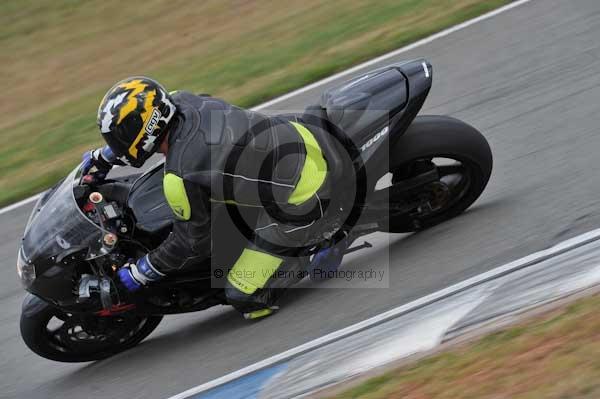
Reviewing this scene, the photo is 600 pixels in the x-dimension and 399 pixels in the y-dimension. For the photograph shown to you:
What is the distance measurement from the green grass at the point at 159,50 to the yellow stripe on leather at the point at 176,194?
4203mm

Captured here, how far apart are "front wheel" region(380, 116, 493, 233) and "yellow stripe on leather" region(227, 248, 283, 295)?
83cm

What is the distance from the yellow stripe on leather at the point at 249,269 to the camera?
5367 millimetres

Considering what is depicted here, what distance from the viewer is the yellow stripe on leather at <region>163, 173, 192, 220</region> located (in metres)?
4.80

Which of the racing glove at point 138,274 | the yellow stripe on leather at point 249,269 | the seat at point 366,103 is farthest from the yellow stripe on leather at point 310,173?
the racing glove at point 138,274

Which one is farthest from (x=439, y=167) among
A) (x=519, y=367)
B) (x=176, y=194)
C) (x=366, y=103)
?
(x=519, y=367)

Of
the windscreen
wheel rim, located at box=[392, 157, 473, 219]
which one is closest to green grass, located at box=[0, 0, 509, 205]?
the windscreen

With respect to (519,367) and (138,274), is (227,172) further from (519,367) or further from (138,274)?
(519,367)

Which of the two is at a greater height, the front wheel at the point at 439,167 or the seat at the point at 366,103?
the seat at the point at 366,103

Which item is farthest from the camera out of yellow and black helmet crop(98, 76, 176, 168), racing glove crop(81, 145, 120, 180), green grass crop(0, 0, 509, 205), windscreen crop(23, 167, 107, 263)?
green grass crop(0, 0, 509, 205)

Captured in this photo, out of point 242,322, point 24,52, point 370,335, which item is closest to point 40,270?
point 242,322

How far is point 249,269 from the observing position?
538 centimetres

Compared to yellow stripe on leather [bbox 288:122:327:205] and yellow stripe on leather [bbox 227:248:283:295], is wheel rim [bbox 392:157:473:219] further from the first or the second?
yellow stripe on leather [bbox 227:248:283:295]

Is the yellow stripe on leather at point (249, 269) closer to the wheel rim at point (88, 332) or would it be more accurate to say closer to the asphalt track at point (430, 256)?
the asphalt track at point (430, 256)

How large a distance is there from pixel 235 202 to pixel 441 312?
4.34ft
